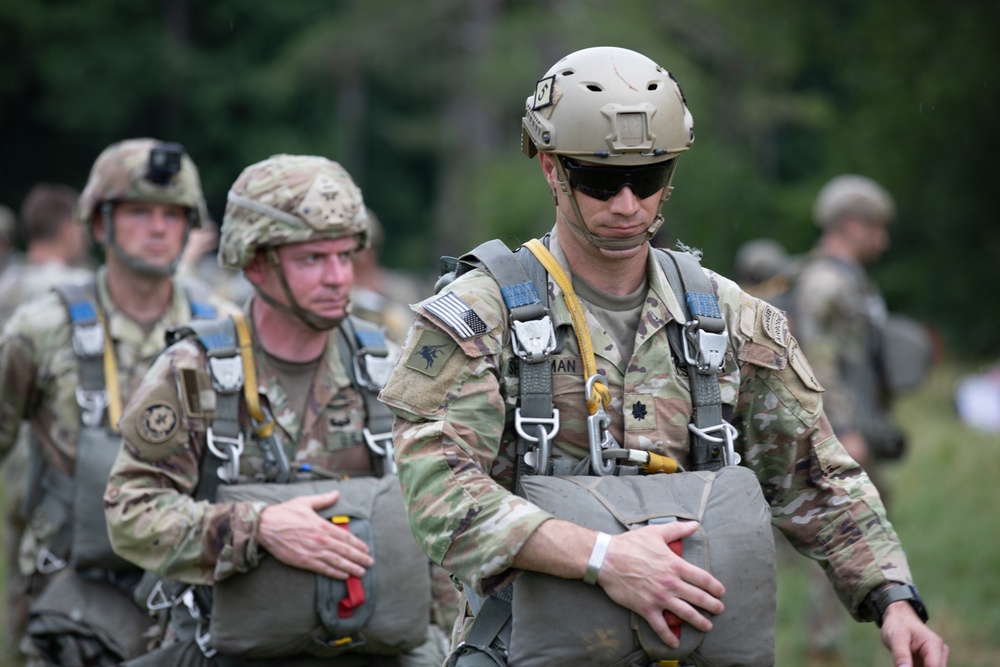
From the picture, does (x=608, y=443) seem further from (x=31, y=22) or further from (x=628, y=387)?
(x=31, y=22)

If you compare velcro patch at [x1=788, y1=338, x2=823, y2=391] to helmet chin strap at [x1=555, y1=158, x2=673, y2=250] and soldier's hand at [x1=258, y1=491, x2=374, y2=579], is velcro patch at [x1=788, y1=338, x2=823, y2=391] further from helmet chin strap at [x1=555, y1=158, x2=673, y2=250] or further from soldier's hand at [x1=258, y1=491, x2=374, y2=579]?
soldier's hand at [x1=258, y1=491, x2=374, y2=579]

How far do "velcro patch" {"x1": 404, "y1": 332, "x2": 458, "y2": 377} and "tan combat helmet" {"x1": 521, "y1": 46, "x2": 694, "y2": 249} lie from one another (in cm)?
50

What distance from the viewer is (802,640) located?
909 centimetres

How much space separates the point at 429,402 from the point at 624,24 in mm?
24853

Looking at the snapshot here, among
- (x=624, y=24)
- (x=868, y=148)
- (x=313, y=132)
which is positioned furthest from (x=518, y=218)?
(x=313, y=132)

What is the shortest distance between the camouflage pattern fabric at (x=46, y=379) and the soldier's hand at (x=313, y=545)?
6.12 ft

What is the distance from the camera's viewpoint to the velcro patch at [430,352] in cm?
366

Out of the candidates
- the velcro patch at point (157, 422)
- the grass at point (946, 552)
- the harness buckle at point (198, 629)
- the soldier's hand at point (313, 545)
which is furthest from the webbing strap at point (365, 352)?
the grass at point (946, 552)

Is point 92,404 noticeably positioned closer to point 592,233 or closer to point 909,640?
point 592,233

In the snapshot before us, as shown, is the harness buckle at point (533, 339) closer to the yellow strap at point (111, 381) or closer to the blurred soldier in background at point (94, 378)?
the blurred soldier in background at point (94, 378)

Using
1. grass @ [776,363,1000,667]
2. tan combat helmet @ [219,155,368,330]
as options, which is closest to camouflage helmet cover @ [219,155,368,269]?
tan combat helmet @ [219,155,368,330]

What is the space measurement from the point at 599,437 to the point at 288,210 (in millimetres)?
1911

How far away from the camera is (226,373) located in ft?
16.0

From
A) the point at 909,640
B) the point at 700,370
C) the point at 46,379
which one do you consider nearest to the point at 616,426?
the point at 700,370
